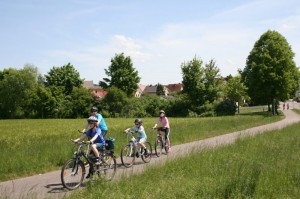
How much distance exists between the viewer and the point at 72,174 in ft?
27.8

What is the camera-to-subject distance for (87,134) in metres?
9.24

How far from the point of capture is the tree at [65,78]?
7856cm

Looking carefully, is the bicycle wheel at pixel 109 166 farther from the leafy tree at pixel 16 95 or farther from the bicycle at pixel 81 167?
the leafy tree at pixel 16 95

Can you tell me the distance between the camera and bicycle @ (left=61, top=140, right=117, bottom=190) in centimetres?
838

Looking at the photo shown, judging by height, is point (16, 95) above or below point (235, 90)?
below

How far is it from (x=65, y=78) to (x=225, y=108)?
40922 millimetres

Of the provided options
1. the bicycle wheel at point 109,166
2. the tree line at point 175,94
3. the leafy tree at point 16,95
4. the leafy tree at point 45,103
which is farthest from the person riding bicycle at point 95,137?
the leafy tree at point 16,95

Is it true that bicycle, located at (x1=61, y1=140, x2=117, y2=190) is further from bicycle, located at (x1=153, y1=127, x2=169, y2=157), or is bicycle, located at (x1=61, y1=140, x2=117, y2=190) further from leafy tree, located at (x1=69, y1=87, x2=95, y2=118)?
leafy tree, located at (x1=69, y1=87, x2=95, y2=118)

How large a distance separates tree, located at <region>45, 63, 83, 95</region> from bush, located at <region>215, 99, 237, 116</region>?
38134 mm

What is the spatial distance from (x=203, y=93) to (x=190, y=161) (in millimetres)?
46346

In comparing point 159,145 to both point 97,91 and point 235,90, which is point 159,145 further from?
point 97,91

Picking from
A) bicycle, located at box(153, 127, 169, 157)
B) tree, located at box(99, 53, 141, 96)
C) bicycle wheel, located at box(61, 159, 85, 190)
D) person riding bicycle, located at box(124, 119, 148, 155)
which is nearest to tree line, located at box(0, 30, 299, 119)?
tree, located at box(99, 53, 141, 96)

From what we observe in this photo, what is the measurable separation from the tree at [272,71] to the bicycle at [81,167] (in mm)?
39909

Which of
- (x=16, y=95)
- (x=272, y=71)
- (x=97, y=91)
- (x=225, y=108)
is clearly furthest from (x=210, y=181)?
(x=97, y=91)
